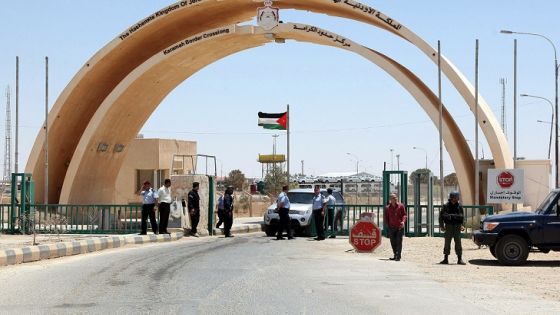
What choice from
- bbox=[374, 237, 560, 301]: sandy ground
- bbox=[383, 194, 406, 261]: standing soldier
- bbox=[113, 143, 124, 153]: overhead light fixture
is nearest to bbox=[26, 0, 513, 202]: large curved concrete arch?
bbox=[113, 143, 124, 153]: overhead light fixture

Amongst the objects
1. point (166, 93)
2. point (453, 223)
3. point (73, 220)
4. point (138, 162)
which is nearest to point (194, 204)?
point (73, 220)

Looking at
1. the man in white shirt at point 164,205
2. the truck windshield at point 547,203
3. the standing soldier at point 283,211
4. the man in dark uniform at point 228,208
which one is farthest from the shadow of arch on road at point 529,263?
the man in white shirt at point 164,205

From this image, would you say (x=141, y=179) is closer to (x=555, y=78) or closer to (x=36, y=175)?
(x=36, y=175)

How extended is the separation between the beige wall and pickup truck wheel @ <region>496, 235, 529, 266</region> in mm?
33287

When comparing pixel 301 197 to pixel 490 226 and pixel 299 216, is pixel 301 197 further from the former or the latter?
pixel 490 226

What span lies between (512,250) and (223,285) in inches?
308

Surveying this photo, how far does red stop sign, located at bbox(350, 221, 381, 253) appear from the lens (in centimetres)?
2084

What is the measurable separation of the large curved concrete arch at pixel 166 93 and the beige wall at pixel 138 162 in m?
6.18

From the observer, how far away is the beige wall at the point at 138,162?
1956 inches

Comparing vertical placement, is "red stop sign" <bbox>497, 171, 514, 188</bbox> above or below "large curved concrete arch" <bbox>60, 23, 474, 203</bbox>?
below

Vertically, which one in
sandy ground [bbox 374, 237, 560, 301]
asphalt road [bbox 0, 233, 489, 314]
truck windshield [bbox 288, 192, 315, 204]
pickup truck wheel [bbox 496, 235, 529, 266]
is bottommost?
sandy ground [bbox 374, 237, 560, 301]

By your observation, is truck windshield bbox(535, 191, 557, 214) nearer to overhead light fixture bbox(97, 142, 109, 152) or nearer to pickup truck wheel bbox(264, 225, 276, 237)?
pickup truck wheel bbox(264, 225, 276, 237)

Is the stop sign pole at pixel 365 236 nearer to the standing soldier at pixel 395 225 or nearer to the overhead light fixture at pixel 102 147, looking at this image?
the standing soldier at pixel 395 225

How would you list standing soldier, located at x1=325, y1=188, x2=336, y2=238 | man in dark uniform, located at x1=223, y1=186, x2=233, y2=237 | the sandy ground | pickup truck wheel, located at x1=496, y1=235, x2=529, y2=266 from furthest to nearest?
man in dark uniform, located at x1=223, y1=186, x2=233, y2=237
standing soldier, located at x1=325, y1=188, x2=336, y2=238
pickup truck wheel, located at x1=496, y1=235, x2=529, y2=266
the sandy ground
